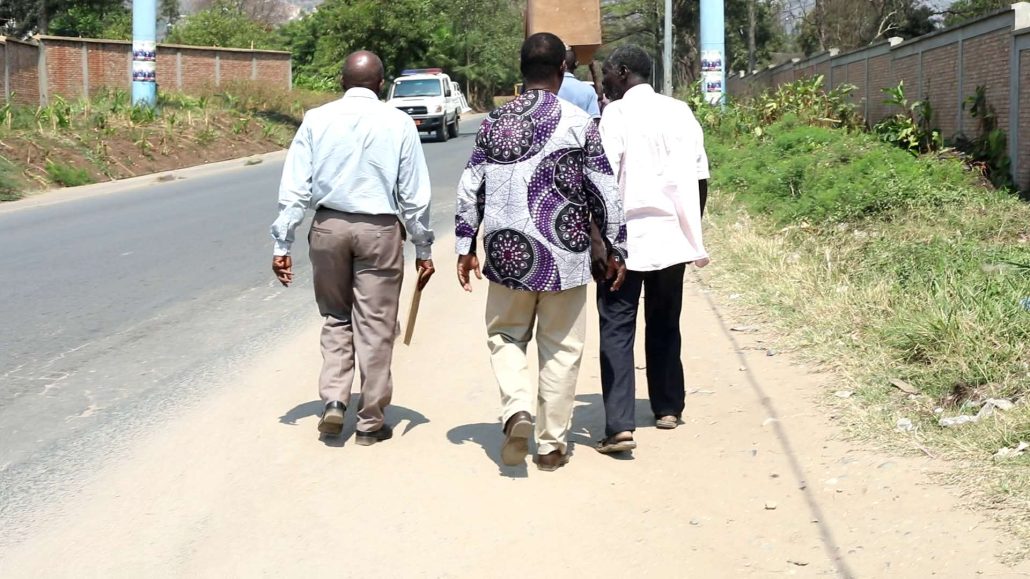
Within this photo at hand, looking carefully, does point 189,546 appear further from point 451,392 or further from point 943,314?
point 943,314

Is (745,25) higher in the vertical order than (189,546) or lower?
higher

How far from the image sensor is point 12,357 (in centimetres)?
746

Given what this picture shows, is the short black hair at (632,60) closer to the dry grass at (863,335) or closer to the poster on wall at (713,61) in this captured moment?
the dry grass at (863,335)

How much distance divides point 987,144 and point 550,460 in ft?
34.8

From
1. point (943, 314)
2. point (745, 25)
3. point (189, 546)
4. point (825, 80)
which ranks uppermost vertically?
point (745, 25)

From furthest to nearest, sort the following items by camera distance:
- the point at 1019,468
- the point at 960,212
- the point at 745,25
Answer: the point at 745,25 < the point at 960,212 < the point at 1019,468

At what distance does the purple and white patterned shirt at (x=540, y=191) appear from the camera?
4.96 m

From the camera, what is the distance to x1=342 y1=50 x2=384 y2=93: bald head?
5500 millimetres

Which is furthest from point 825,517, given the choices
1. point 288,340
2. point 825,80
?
point 825,80

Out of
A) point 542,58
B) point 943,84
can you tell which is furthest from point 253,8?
point 542,58

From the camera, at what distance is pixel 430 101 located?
36.1 metres

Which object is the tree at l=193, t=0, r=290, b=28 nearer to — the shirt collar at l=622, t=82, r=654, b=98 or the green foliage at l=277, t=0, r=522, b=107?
the green foliage at l=277, t=0, r=522, b=107

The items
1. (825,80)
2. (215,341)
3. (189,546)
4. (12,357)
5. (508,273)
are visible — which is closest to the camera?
(189,546)

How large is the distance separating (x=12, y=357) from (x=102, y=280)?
2.95 m
